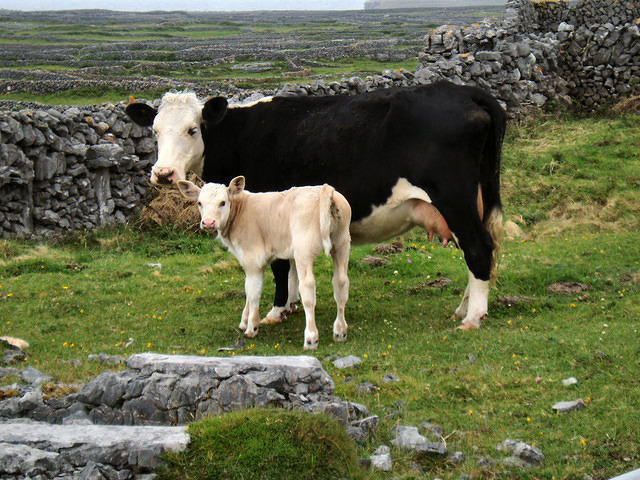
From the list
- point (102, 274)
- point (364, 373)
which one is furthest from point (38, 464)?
point (102, 274)

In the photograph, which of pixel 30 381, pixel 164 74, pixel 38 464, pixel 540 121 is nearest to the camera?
pixel 38 464

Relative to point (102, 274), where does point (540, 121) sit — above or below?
above

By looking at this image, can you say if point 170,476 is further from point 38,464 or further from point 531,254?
point 531,254

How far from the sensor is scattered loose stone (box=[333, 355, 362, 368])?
9117 mm

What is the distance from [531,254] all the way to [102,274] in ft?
23.6

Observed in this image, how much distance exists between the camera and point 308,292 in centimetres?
995

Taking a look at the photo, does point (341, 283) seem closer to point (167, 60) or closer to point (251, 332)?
point (251, 332)

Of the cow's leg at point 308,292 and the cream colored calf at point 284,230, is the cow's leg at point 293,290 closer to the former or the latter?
the cream colored calf at point 284,230

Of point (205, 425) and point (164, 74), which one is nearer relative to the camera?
point (205, 425)

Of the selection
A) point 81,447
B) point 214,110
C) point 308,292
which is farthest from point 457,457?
point 214,110

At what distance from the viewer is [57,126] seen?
16078 mm

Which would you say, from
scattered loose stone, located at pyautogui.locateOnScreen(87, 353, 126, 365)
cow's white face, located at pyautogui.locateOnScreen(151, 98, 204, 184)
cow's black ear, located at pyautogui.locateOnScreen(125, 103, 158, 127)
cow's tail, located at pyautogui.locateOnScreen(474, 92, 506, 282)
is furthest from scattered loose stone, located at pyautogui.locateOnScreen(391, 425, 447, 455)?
cow's black ear, located at pyautogui.locateOnScreen(125, 103, 158, 127)

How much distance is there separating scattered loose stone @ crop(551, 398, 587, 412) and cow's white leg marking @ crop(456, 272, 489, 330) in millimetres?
3045

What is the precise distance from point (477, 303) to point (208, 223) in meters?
3.58
